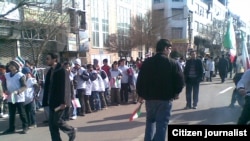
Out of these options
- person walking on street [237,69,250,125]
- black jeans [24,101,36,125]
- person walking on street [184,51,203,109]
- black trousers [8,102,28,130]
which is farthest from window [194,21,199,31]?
person walking on street [237,69,250,125]

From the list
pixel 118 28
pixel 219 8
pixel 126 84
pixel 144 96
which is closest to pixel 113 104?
pixel 126 84

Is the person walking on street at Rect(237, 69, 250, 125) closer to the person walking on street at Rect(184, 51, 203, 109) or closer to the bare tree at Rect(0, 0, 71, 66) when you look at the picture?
the person walking on street at Rect(184, 51, 203, 109)

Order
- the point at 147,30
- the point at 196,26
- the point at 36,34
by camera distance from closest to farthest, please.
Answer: the point at 36,34, the point at 147,30, the point at 196,26

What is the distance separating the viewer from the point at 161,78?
4891 mm

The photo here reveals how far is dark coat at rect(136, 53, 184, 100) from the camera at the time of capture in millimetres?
4898

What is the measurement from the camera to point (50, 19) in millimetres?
17234

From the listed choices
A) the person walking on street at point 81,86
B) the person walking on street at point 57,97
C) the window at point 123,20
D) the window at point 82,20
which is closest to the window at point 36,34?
the person walking on street at point 81,86

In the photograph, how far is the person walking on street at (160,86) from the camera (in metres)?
4.90

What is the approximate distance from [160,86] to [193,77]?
5.44 meters

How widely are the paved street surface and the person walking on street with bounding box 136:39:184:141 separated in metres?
1.74

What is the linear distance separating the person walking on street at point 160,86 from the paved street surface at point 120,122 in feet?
5.70

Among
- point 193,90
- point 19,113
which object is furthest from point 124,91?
point 19,113

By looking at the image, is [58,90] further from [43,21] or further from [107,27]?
[107,27]

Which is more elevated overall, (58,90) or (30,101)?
(58,90)
